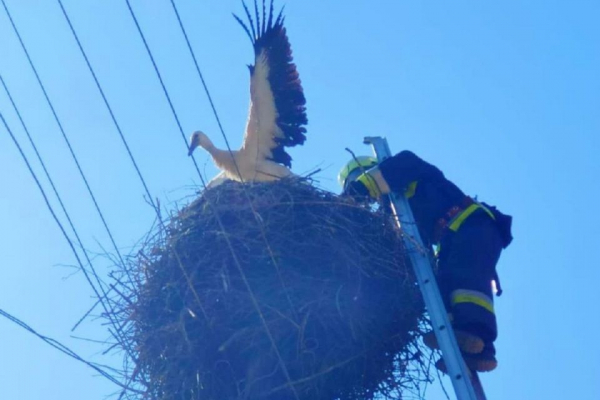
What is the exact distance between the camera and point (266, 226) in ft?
19.1

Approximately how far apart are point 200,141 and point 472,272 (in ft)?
10.5

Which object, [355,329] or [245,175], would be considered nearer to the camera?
[355,329]

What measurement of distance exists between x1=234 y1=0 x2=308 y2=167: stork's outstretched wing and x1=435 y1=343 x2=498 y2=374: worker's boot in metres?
2.83

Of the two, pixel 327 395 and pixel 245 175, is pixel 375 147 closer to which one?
pixel 327 395

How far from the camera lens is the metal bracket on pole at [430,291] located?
4.97 metres

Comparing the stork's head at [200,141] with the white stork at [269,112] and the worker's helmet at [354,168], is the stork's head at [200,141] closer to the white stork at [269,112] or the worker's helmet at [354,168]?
the white stork at [269,112]

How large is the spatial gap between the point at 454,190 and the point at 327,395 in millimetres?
1152

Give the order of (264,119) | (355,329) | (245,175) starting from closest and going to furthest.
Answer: (355,329) < (245,175) < (264,119)

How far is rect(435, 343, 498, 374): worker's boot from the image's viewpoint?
5496mm

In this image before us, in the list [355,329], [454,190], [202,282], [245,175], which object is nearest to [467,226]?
[454,190]

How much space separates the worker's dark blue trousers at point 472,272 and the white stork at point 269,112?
2.08 metres

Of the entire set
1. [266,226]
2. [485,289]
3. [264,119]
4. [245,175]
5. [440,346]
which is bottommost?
[440,346]

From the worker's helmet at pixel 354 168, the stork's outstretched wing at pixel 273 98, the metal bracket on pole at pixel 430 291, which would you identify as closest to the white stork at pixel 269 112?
the stork's outstretched wing at pixel 273 98

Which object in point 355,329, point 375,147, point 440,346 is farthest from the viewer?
point 375,147
